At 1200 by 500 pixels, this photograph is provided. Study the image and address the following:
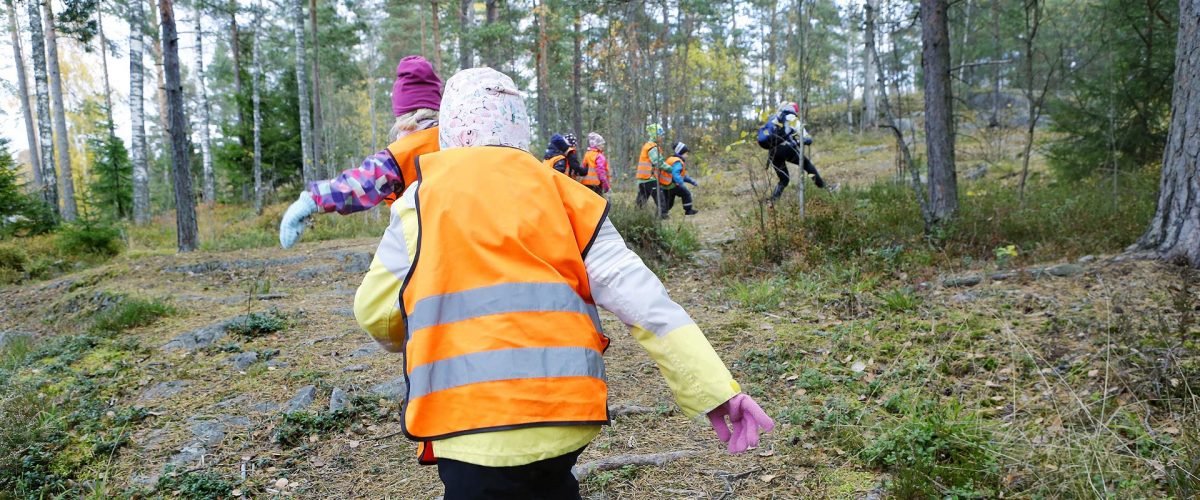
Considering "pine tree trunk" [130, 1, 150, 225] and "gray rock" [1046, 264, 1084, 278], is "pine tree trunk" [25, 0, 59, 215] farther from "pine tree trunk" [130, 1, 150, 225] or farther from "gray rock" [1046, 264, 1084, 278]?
"gray rock" [1046, 264, 1084, 278]

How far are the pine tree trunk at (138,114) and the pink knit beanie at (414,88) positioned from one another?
13028mm

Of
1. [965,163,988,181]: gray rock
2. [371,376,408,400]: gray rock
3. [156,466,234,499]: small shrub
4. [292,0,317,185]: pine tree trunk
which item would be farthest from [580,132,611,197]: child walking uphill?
[292,0,317,185]: pine tree trunk

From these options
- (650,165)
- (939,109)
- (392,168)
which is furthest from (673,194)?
(392,168)

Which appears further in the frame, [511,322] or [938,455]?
[938,455]

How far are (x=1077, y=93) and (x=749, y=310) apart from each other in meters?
6.89

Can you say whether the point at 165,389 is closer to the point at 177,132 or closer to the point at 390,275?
the point at 390,275

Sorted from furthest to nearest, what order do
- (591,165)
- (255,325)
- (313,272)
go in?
1. (591,165)
2. (313,272)
3. (255,325)

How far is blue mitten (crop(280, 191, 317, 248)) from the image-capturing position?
212 cm

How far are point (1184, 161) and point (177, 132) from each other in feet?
39.7

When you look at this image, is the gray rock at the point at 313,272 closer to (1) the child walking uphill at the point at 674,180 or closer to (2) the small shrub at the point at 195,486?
(2) the small shrub at the point at 195,486

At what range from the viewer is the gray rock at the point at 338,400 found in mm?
3902

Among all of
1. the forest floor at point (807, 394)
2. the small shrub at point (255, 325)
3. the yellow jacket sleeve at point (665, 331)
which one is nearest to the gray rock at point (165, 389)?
the forest floor at point (807, 394)

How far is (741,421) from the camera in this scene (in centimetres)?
160

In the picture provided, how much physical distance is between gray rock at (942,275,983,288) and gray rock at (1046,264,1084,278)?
0.50 meters
